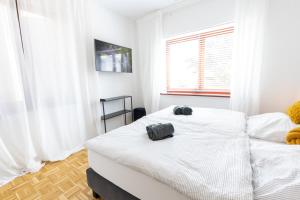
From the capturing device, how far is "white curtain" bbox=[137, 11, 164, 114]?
9.96ft

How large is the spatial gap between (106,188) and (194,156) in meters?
0.79

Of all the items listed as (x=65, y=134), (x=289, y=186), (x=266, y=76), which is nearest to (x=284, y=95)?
(x=266, y=76)

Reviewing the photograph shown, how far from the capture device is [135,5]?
2.78 metres

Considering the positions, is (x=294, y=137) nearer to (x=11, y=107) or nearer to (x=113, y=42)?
(x=11, y=107)

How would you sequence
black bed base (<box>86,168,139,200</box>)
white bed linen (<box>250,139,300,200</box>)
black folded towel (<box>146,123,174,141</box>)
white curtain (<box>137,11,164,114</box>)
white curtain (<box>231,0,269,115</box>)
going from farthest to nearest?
white curtain (<box>137,11,164,114</box>)
white curtain (<box>231,0,269,115</box>)
black folded towel (<box>146,123,174,141</box>)
black bed base (<box>86,168,139,200</box>)
white bed linen (<box>250,139,300,200</box>)

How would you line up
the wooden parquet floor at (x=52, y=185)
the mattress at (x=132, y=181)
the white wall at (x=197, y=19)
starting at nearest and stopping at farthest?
the mattress at (x=132, y=181) < the wooden parquet floor at (x=52, y=185) < the white wall at (x=197, y=19)

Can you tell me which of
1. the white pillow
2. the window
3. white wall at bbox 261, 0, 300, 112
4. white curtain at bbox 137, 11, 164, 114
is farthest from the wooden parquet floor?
white wall at bbox 261, 0, 300, 112

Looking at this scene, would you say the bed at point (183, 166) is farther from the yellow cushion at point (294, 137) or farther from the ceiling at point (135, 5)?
the ceiling at point (135, 5)

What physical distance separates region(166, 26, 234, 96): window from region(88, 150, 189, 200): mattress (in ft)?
7.52

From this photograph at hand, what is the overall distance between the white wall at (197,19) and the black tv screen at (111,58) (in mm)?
1065

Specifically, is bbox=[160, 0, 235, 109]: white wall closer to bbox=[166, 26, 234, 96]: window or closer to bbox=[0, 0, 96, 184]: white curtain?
bbox=[166, 26, 234, 96]: window

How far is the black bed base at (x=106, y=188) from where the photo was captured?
103 centimetres

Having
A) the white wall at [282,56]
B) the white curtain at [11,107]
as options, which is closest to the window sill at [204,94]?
the white wall at [282,56]

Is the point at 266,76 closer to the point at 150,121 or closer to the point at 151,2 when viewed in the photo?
the point at 150,121
